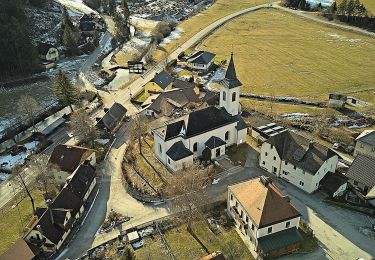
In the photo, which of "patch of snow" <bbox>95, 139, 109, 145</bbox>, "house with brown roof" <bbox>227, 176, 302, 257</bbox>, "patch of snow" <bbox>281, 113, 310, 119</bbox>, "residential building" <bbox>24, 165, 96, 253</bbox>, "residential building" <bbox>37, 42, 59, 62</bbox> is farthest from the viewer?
"residential building" <bbox>37, 42, 59, 62</bbox>

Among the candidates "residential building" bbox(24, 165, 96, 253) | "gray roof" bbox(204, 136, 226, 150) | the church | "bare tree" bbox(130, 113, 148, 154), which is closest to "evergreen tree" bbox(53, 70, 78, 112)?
"bare tree" bbox(130, 113, 148, 154)

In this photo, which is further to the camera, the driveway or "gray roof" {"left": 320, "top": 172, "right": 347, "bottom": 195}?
"gray roof" {"left": 320, "top": 172, "right": 347, "bottom": 195}

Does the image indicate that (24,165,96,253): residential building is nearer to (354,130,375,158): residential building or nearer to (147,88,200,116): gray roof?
(147,88,200,116): gray roof

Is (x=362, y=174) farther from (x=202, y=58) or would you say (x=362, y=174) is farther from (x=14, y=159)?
(x=202, y=58)

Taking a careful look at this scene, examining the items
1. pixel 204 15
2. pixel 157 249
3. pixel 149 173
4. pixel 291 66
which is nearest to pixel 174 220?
pixel 157 249

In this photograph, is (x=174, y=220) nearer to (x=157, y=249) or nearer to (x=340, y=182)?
(x=157, y=249)

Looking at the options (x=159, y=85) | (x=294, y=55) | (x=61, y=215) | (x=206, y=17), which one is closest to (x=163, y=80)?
(x=159, y=85)
